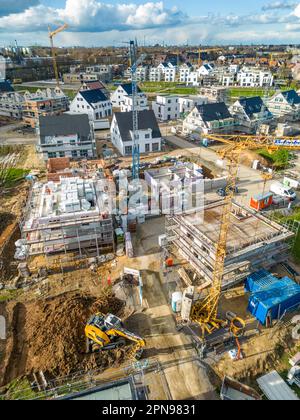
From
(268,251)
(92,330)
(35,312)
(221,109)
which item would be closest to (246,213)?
(268,251)

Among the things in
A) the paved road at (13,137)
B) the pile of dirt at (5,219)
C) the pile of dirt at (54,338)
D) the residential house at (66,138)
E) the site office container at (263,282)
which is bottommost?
the pile of dirt at (54,338)

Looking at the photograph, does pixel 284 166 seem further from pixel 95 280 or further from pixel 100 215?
pixel 95 280

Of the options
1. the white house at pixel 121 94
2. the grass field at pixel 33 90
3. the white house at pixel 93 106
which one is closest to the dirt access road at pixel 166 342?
the white house at pixel 93 106

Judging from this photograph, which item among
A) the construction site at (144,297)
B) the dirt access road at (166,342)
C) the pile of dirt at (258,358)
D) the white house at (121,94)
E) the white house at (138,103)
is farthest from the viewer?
the white house at (121,94)

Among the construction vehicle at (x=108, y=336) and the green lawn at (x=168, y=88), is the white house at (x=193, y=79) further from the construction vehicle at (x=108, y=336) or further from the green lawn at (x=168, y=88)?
the construction vehicle at (x=108, y=336)

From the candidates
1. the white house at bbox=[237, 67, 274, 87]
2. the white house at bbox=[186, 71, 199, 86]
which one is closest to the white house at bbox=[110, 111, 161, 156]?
the white house at bbox=[186, 71, 199, 86]

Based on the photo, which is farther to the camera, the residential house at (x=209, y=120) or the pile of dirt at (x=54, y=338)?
the residential house at (x=209, y=120)

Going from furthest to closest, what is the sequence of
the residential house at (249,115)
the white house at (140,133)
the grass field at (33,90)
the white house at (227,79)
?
1. the white house at (227,79)
2. the grass field at (33,90)
3. the residential house at (249,115)
4. the white house at (140,133)

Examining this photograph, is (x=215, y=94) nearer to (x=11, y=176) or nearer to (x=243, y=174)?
(x=243, y=174)

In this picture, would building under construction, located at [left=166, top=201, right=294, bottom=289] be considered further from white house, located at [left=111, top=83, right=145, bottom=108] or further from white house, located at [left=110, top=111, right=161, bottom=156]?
white house, located at [left=111, top=83, right=145, bottom=108]
